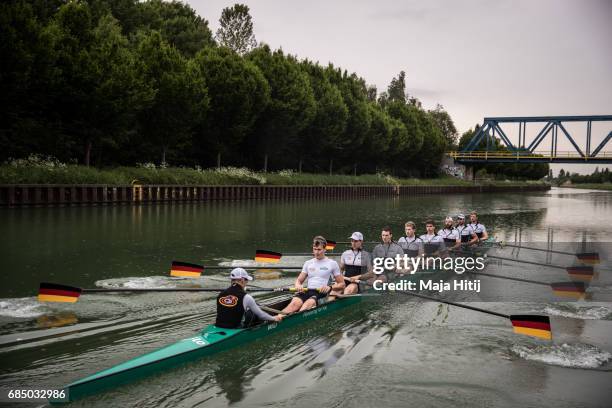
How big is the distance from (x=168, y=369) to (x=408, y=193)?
91.3 meters

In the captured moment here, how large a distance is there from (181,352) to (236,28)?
91.2 metres

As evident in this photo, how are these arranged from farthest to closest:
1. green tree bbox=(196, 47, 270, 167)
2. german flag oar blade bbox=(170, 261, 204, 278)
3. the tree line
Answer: green tree bbox=(196, 47, 270, 167), the tree line, german flag oar blade bbox=(170, 261, 204, 278)

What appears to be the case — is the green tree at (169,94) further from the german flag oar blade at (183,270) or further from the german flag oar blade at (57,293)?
the german flag oar blade at (57,293)

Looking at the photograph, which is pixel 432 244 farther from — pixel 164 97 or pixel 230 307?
pixel 164 97

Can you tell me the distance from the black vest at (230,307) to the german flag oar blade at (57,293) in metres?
4.10

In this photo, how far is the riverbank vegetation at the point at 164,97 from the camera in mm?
43375

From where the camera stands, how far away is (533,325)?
1234 centimetres

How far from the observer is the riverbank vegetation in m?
43.4

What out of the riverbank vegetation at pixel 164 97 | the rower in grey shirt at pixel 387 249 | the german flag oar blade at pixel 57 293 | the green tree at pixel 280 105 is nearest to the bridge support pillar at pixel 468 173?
the riverbank vegetation at pixel 164 97

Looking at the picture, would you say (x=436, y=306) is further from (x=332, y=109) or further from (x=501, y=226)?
(x=332, y=109)

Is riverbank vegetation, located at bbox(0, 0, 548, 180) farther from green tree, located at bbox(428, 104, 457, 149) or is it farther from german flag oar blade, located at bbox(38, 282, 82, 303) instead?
green tree, located at bbox(428, 104, 457, 149)

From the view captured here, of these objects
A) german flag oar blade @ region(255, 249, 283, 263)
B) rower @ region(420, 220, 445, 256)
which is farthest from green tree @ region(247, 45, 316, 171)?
rower @ region(420, 220, 445, 256)

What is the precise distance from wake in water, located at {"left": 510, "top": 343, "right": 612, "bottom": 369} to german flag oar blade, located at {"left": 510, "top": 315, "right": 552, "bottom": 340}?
338 mm

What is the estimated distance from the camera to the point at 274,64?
68375mm
